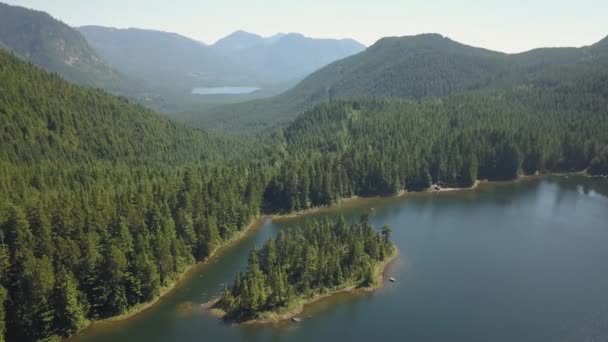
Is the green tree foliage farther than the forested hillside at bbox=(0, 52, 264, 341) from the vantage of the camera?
No

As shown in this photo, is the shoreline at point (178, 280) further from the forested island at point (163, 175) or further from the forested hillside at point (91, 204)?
the forested hillside at point (91, 204)

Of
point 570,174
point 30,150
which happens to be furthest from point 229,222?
point 570,174

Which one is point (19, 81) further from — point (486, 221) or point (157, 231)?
point (486, 221)

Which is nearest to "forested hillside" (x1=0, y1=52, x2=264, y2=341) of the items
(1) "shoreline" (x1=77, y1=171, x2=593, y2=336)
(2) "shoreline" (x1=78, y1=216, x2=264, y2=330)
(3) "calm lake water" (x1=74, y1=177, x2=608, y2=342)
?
(2) "shoreline" (x1=78, y1=216, x2=264, y2=330)

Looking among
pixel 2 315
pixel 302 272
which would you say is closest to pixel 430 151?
pixel 302 272

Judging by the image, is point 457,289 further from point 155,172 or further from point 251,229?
point 155,172

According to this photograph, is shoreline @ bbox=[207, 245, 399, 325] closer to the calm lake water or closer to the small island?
the small island
